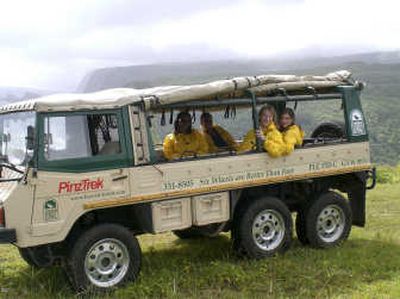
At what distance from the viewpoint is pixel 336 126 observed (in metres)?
9.83

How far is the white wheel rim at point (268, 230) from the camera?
8719 millimetres

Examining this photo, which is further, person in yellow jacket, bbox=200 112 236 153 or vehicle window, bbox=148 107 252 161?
person in yellow jacket, bbox=200 112 236 153

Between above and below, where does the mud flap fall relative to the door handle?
below

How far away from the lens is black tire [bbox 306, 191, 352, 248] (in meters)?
9.32

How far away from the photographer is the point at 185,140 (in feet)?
30.6

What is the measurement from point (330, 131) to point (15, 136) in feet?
15.7

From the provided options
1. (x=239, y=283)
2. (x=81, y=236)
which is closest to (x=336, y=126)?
(x=239, y=283)

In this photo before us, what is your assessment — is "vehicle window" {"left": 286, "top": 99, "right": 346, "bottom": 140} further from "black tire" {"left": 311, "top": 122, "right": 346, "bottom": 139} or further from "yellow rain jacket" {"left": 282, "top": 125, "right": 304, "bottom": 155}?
"yellow rain jacket" {"left": 282, "top": 125, "right": 304, "bottom": 155}

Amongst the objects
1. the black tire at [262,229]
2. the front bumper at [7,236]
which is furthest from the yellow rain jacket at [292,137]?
the front bumper at [7,236]

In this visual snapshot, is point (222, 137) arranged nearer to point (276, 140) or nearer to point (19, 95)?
point (276, 140)

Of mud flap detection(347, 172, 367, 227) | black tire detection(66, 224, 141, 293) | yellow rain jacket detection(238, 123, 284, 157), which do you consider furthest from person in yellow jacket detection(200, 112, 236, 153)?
black tire detection(66, 224, 141, 293)

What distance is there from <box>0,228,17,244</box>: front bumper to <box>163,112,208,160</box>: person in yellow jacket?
2.94 meters

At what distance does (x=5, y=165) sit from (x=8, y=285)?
157 centimetres

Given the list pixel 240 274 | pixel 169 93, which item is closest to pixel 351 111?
pixel 169 93
